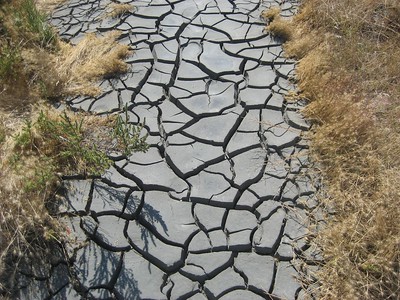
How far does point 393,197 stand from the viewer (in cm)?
241

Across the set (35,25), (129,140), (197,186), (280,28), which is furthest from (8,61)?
(280,28)

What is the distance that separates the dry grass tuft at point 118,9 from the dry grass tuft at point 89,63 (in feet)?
1.43

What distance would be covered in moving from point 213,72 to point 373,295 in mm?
2071

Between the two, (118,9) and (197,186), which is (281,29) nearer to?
(118,9)

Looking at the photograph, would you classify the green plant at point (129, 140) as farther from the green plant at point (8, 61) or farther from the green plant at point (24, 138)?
the green plant at point (8, 61)

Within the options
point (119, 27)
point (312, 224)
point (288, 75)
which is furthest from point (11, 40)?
point (312, 224)

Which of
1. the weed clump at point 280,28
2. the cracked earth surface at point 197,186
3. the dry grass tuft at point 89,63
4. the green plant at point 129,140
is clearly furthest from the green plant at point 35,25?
the weed clump at point 280,28

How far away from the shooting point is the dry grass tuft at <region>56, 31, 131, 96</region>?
3.53 metres

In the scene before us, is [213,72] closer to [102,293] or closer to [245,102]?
[245,102]

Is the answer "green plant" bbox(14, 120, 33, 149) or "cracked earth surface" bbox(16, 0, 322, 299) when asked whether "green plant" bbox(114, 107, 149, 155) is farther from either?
"green plant" bbox(14, 120, 33, 149)

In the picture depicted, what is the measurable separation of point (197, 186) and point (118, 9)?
2.30m

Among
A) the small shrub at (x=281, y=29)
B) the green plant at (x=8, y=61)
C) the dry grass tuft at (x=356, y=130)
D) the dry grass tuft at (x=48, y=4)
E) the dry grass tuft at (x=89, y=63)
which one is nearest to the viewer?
the dry grass tuft at (x=356, y=130)

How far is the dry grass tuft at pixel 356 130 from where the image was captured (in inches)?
88.0

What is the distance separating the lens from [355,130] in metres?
2.89
